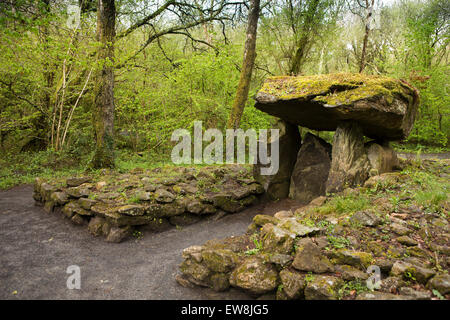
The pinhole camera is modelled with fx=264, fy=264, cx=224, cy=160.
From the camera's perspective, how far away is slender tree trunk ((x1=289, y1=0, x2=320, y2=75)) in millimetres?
10425

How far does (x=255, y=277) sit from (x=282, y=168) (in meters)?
4.42

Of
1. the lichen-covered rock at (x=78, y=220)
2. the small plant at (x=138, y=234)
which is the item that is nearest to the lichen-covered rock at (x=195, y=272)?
Answer: the small plant at (x=138, y=234)

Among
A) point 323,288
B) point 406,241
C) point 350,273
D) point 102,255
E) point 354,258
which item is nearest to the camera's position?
point 323,288

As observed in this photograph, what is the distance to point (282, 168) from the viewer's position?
6.94 metres

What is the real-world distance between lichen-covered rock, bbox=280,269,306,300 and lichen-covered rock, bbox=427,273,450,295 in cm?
106

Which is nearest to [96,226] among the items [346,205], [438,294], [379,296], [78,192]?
[78,192]

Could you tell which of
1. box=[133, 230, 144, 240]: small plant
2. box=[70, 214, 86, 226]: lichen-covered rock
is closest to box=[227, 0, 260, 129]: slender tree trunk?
box=[133, 230, 144, 240]: small plant

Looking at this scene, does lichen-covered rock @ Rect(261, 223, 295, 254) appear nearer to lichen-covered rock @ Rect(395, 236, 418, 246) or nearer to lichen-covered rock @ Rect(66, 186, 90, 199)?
lichen-covered rock @ Rect(395, 236, 418, 246)

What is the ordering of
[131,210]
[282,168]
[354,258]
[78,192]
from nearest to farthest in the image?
1. [354,258]
2. [131,210]
3. [78,192]
4. [282,168]

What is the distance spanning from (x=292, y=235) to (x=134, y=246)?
110 inches

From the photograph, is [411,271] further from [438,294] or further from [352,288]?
[352,288]

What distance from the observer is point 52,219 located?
5723mm

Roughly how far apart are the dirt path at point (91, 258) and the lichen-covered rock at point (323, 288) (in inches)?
31.1
